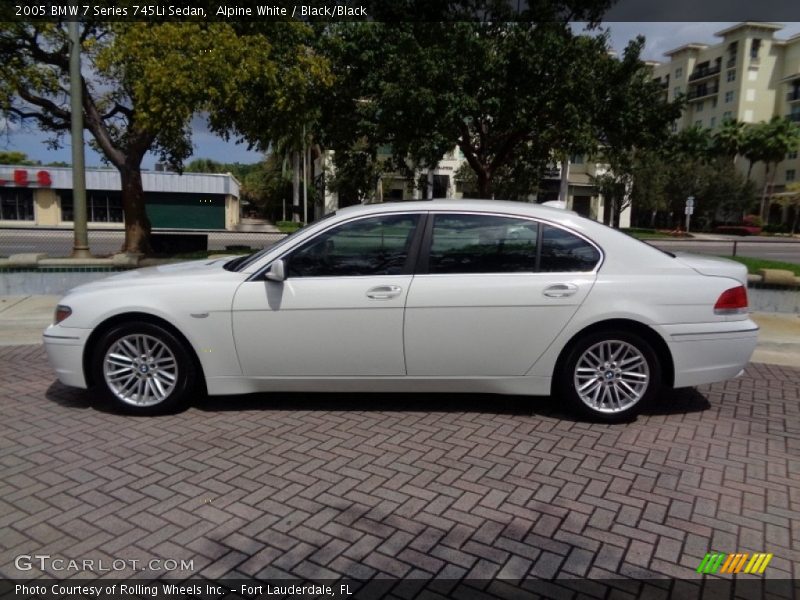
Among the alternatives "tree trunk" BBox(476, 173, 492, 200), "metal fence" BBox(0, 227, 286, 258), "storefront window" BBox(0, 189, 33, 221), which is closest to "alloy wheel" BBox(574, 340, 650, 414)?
"metal fence" BBox(0, 227, 286, 258)

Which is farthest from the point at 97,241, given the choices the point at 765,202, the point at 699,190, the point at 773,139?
the point at 765,202

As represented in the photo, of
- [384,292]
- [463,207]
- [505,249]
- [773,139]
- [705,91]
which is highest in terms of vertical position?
[705,91]

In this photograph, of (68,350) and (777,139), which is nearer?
(68,350)

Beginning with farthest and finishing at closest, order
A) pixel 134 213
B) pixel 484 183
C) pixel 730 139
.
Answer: pixel 730 139, pixel 484 183, pixel 134 213

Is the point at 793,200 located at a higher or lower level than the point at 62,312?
higher

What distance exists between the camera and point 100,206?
141 ft

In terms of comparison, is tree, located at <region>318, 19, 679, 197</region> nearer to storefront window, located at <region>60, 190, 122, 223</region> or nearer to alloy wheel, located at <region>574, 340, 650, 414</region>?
alloy wheel, located at <region>574, 340, 650, 414</region>

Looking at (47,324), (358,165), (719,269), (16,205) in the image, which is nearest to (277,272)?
(719,269)

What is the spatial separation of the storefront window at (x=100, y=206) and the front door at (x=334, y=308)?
43.0 meters

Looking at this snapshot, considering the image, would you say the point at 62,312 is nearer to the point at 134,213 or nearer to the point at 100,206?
the point at 134,213

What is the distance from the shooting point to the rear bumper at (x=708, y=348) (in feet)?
15.2

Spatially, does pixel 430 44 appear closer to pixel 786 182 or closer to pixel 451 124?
pixel 451 124

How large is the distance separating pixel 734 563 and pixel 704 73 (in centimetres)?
8629

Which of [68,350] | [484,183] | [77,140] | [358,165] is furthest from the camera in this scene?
[358,165]
